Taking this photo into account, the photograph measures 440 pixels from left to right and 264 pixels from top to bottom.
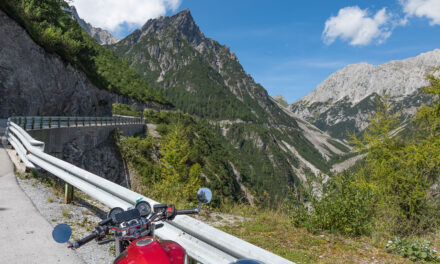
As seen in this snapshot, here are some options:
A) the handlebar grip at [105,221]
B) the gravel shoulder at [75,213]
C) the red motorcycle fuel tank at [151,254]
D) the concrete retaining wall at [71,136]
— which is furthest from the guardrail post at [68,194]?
the concrete retaining wall at [71,136]

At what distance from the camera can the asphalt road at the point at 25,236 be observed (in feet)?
11.5

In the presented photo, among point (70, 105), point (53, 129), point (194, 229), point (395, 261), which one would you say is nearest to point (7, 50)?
point (70, 105)

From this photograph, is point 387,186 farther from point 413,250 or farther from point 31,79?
point 31,79

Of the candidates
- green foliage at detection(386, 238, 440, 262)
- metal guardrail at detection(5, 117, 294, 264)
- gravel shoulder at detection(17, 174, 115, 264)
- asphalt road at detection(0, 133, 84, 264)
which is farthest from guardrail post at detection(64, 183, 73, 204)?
green foliage at detection(386, 238, 440, 262)

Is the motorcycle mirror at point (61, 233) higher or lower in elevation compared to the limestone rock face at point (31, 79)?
lower

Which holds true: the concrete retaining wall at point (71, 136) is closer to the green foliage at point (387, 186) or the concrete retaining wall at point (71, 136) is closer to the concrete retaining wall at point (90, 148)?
the concrete retaining wall at point (90, 148)

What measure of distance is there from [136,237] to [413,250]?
16.5 feet

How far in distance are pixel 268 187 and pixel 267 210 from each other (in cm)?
14890

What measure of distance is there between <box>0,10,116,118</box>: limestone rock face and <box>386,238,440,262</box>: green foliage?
27.8 m

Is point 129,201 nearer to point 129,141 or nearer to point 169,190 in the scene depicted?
point 169,190

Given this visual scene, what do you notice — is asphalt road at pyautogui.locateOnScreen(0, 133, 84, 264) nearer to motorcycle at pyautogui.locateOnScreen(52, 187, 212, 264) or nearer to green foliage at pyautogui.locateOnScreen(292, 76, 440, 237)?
motorcycle at pyautogui.locateOnScreen(52, 187, 212, 264)

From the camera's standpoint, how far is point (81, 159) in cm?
2019

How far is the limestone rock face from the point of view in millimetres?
22047

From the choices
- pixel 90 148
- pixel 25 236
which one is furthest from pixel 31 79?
pixel 25 236
